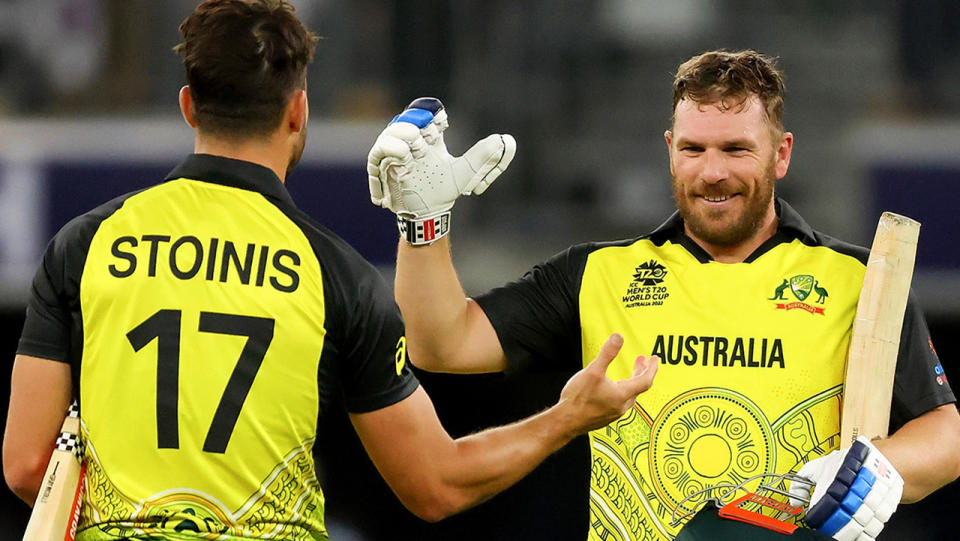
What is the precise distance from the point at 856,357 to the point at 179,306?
1720 millimetres

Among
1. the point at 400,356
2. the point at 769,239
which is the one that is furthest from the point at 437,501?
the point at 769,239

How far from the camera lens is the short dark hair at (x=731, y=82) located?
3.90 metres

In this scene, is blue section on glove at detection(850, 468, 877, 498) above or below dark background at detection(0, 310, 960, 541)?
above

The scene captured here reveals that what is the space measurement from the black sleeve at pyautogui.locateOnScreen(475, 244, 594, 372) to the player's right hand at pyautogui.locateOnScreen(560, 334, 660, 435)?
28.5 inches

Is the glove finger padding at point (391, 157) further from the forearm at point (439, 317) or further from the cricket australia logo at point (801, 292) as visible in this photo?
the cricket australia logo at point (801, 292)

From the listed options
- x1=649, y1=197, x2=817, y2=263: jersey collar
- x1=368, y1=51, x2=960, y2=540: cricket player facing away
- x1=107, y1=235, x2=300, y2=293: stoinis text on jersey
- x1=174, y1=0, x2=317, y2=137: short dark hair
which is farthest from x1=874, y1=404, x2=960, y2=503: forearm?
A: x1=174, y1=0, x2=317, y2=137: short dark hair

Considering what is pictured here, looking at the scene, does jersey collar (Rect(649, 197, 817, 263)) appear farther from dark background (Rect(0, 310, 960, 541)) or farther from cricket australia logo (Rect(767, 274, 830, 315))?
dark background (Rect(0, 310, 960, 541))

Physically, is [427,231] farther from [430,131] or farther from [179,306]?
[179,306]

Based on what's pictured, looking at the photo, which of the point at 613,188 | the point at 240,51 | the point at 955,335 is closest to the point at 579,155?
the point at 613,188

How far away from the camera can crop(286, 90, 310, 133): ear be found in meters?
3.09

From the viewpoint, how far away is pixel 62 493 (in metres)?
2.89

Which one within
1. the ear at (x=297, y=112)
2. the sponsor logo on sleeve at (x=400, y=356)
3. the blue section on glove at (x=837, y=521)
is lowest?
the blue section on glove at (x=837, y=521)

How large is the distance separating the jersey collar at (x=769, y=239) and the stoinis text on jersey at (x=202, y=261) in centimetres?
139

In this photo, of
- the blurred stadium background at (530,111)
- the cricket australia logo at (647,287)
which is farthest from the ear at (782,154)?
the blurred stadium background at (530,111)
